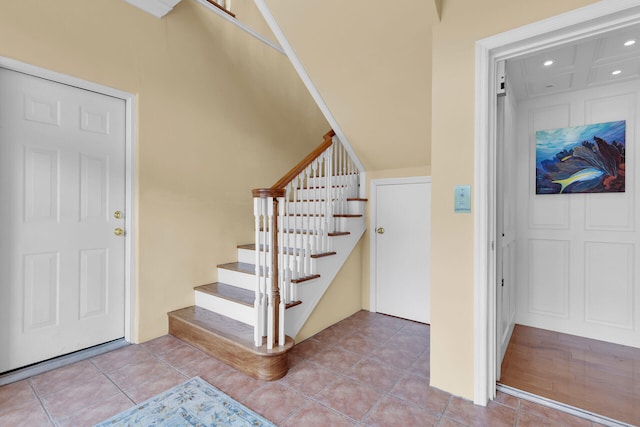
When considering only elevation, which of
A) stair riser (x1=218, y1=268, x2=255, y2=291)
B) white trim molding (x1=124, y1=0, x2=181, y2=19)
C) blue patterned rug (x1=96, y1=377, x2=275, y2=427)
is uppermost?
white trim molding (x1=124, y1=0, x2=181, y2=19)

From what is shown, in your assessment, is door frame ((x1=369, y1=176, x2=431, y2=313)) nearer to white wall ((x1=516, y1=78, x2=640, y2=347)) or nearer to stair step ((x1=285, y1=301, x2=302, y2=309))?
stair step ((x1=285, y1=301, x2=302, y2=309))

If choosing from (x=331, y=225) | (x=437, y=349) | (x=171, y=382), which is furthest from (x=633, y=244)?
(x=171, y=382)

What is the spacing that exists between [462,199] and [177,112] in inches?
97.8

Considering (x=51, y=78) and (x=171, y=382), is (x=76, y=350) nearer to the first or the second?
(x=171, y=382)

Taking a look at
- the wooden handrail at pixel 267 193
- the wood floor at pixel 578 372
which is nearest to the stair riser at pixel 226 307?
the wooden handrail at pixel 267 193

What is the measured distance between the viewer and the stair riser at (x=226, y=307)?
2412 mm

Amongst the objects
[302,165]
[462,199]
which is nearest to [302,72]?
[302,165]

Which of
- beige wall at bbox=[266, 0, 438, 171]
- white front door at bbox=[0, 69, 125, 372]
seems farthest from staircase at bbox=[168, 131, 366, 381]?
white front door at bbox=[0, 69, 125, 372]

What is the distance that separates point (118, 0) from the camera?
2.36 metres

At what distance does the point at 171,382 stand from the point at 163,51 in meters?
2.63

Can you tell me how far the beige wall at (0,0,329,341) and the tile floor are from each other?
54 cm

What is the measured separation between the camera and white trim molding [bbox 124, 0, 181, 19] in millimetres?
2449

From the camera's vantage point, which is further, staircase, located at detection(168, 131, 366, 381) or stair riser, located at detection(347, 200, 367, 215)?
stair riser, located at detection(347, 200, 367, 215)

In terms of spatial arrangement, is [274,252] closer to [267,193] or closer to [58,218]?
[267,193]
